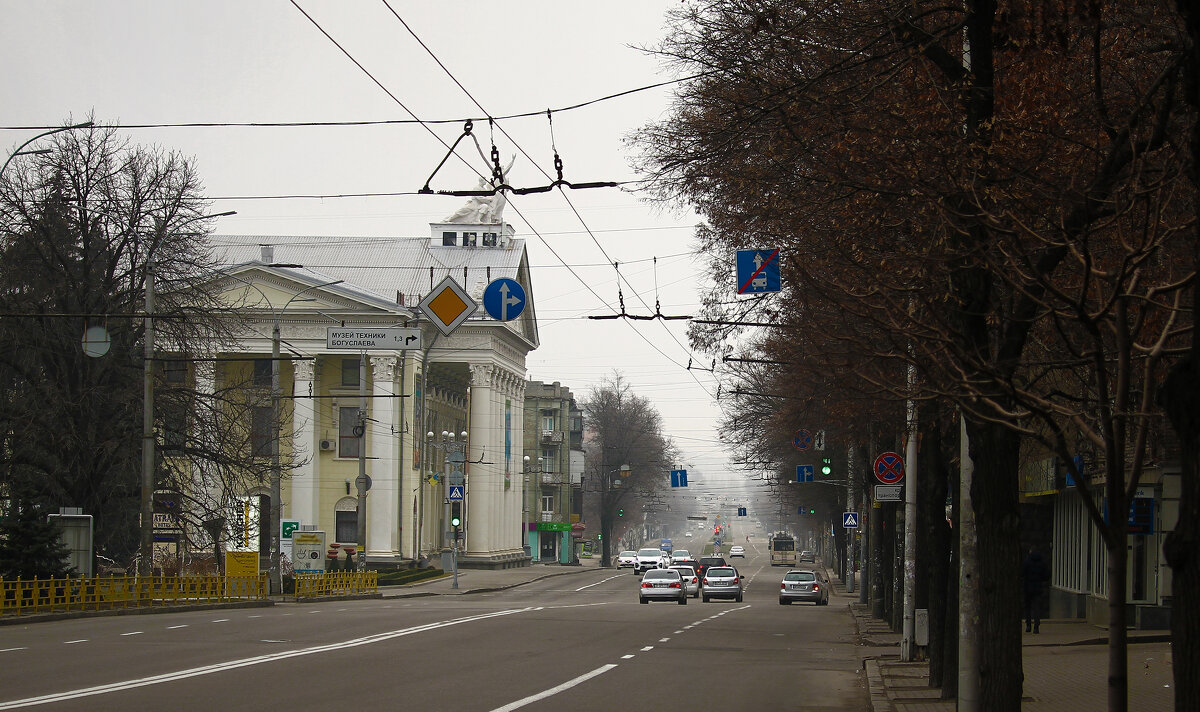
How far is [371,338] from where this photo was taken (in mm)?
25609

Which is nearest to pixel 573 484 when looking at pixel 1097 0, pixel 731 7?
pixel 731 7

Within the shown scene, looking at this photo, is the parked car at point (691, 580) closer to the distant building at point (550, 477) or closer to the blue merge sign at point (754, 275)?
the distant building at point (550, 477)

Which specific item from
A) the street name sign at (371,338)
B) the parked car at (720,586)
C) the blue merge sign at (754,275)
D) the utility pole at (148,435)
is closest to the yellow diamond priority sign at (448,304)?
the street name sign at (371,338)

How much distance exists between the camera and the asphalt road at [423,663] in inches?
595

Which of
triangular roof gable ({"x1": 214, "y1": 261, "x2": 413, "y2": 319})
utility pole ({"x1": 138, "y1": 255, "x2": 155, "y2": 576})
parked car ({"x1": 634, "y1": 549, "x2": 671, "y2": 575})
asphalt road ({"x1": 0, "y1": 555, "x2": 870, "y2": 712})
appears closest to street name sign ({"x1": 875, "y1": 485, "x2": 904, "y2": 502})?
asphalt road ({"x1": 0, "y1": 555, "x2": 870, "y2": 712})

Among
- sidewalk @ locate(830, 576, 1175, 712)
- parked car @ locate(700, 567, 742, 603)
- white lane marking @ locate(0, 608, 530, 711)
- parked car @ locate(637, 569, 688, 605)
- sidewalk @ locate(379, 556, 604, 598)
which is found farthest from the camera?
sidewalk @ locate(379, 556, 604, 598)

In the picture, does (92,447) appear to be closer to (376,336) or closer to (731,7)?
(376,336)

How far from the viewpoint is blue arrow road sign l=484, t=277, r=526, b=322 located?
74.6 feet

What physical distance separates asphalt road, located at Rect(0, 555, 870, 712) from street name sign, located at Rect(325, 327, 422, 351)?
5.32 metres

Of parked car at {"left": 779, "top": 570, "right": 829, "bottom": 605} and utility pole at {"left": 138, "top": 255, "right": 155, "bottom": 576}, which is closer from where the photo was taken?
utility pole at {"left": 138, "top": 255, "right": 155, "bottom": 576}

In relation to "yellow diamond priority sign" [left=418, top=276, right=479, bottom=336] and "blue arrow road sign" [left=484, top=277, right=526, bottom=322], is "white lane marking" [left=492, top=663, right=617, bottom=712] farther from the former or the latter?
"blue arrow road sign" [left=484, top=277, right=526, bottom=322]

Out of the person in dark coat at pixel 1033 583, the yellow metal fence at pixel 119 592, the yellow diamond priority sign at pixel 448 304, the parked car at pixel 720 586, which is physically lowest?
the parked car at pixel 720 586

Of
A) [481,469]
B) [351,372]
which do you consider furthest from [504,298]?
[481,469]

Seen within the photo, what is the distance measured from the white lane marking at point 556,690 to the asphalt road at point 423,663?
0.11 ft
